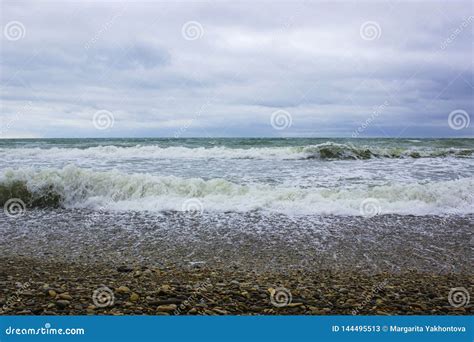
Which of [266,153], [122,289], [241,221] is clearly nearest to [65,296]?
[122,289]

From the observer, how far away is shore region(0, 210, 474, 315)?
14.4 feet

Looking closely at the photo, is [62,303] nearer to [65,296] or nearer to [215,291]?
[65,296]

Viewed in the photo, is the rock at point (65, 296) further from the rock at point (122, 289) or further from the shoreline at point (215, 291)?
the rock at point (122, 289)


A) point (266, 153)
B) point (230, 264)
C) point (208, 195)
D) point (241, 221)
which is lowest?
point (230, 264)

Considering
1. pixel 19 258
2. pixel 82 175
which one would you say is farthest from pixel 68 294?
pixel 82 175

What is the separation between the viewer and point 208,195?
10945 millimetres

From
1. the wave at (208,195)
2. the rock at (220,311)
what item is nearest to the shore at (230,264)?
the rock at (220,311)

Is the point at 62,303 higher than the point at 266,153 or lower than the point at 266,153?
lower

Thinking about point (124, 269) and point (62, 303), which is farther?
point (124, 269)

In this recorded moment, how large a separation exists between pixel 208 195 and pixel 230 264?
4.98 meters

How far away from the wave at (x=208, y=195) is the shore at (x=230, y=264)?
2.55 ft

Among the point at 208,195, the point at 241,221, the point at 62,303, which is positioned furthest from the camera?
the point at 208,195

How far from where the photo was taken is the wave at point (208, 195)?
32.2ft

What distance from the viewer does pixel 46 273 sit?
17.6ft
